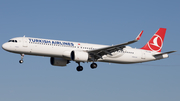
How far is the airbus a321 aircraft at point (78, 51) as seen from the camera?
1816 inches

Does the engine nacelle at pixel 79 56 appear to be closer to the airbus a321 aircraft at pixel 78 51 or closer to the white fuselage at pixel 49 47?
the airbus a321 aircraft at pixel 78 51

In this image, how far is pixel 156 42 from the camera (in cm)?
5656

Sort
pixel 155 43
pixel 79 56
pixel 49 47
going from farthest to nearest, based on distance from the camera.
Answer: pixel 155 43
pixel 79 56
pixel 49 47

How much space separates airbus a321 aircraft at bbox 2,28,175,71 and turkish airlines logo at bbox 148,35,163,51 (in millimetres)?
598

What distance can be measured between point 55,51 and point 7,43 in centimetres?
656

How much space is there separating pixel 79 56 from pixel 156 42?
1575 cm

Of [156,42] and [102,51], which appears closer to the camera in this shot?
[102,51]

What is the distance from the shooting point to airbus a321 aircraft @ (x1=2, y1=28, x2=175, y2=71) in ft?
151

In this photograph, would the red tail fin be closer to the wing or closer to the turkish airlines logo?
the turkish airlines logo

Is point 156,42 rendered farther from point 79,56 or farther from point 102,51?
point 79,56

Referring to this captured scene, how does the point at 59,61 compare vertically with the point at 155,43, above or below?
below

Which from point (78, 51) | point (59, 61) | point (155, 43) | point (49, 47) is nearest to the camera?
point (49, 47)

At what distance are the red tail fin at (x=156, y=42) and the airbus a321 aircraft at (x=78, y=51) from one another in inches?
12.5

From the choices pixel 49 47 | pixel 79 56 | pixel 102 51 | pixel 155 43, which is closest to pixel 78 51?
pixel 79 56
